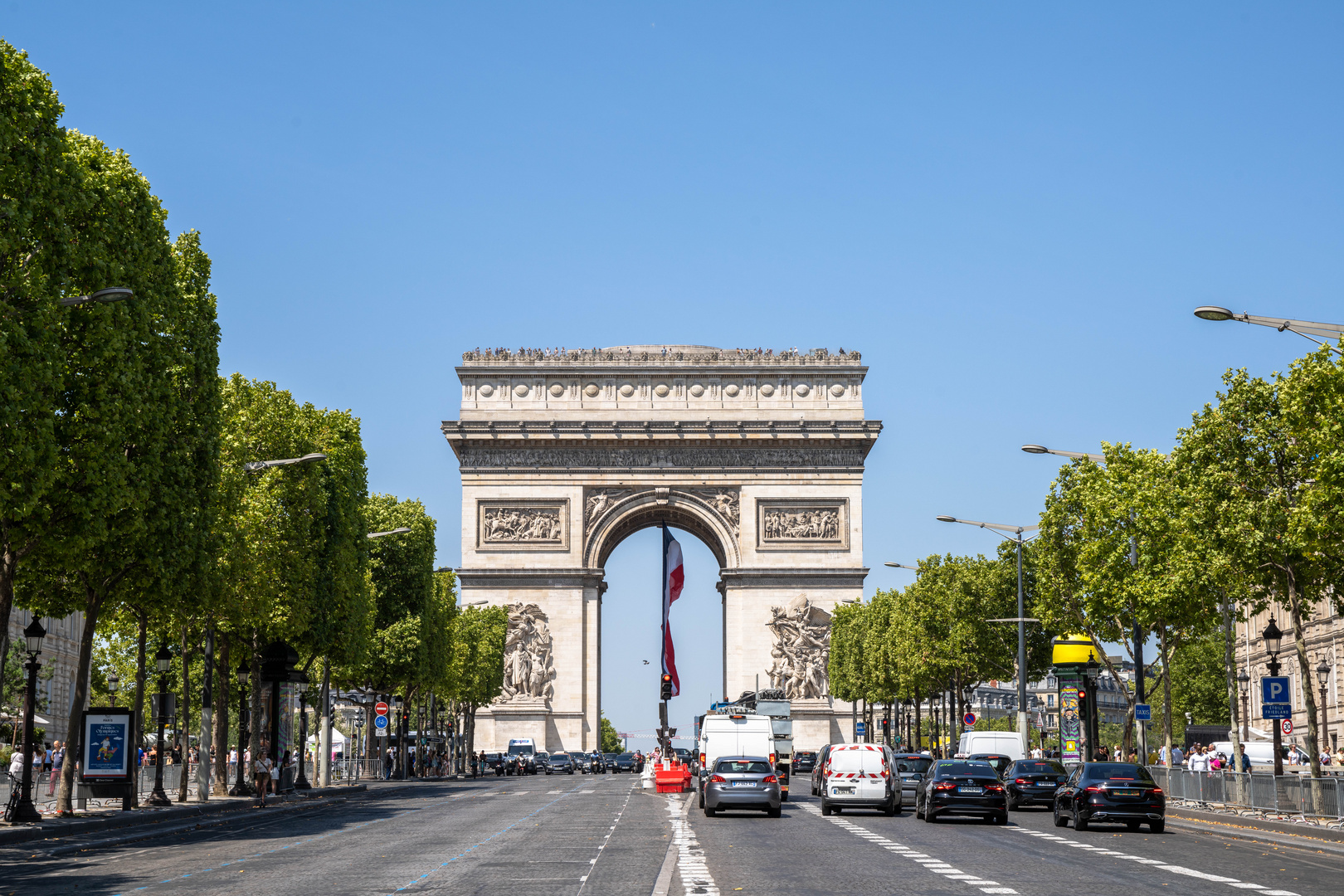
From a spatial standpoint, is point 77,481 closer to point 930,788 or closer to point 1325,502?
point 930,788

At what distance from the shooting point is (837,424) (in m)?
92.9

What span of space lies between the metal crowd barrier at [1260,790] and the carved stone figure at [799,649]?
45111 mm

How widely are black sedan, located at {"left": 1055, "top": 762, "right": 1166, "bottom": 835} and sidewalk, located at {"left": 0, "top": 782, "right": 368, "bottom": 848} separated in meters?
20.4

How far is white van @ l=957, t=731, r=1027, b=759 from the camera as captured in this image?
196ft

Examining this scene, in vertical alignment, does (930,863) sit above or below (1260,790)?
below

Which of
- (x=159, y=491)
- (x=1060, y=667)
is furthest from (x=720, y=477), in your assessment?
(x=159, y=491)

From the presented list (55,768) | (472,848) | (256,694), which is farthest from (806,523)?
(472,848)

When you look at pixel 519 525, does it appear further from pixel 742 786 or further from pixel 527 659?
pixel 742 786

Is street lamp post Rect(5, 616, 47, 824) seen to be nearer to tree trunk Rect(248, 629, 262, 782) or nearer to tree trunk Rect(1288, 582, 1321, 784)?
tree trunk Rect(248, 629, 262, 782)

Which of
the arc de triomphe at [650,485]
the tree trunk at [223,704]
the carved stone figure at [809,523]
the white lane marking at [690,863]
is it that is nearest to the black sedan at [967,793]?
the white lane marking at [690,863]

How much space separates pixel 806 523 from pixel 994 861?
6976cm

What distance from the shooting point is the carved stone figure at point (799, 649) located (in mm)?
91625

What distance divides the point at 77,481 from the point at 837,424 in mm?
64745

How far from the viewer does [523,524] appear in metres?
93.8
